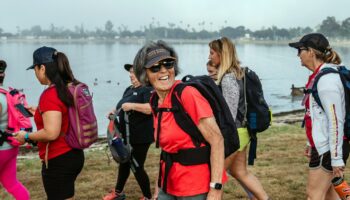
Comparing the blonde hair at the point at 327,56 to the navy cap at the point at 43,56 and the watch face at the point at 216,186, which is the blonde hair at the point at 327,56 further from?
the navy cap at the point at 43,56

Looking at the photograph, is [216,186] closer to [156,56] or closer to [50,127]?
[156,56]

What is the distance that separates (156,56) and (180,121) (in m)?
0.49

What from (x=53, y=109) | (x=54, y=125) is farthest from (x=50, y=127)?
(x=53, y=109)

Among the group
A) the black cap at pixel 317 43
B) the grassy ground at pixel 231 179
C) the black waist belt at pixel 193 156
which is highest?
the black cap at pixel 317 43

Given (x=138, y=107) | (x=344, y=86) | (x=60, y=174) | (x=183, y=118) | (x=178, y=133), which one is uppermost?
(x=344, y=86)

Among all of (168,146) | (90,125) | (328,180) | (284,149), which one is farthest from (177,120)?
(284,149)

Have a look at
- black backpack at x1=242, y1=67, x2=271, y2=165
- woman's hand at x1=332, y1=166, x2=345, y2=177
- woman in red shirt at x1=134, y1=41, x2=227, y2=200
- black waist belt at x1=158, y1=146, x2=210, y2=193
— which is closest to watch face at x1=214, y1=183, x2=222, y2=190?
woman in red shirt at x1=134, y1=41, x2=227, y2=200

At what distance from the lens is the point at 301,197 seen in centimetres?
633

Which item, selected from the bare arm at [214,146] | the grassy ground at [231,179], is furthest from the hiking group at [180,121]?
the grassy ground at [231,179]

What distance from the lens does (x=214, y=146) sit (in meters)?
3.14

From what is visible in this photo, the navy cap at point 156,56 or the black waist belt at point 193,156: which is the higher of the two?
the navy cap at point 156,56

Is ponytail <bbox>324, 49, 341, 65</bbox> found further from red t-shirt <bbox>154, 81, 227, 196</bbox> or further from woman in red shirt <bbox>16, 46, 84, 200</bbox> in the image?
woman in red shirt <bbox>16, 46, 84, 200</bbox>

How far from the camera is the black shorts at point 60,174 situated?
415 cm

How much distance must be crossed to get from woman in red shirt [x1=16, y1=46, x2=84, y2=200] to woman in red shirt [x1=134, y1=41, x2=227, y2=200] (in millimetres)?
953
